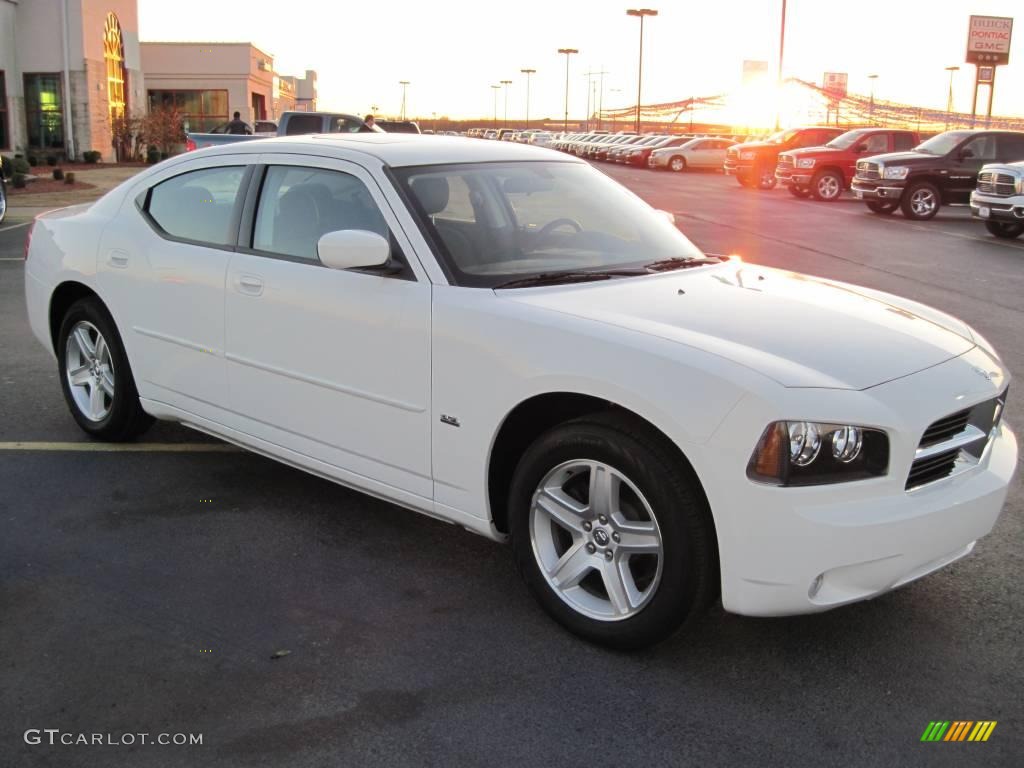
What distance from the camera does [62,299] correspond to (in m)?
5.74

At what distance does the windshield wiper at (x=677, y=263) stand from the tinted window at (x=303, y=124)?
1892 cm

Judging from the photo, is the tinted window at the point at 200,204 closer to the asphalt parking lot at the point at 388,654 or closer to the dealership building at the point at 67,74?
the asphalt parking lot at the point at 388,654

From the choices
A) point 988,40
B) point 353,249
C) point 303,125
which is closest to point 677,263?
point 353,249

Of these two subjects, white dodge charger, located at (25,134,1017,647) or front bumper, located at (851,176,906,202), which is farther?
front bumper, located at (851,176,906,202)

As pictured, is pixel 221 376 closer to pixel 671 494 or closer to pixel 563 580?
pixel 563 580

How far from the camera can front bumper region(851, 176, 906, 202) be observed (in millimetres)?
22172

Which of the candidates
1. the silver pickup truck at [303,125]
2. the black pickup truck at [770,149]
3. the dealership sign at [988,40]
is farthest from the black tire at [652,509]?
the dealership sign at [988,40]

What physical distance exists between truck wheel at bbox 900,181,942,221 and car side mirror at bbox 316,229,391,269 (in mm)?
20624

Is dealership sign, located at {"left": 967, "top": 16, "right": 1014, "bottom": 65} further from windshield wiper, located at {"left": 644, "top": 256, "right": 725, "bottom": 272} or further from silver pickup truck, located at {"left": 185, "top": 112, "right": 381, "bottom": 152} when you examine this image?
windshield wiper, located at {"left": 644, "top": 256, "right": 725, "bottom": 272}

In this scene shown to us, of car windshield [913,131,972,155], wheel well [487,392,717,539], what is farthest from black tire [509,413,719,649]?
car windshield [913,131,972,155]

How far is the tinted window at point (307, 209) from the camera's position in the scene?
14.0ft

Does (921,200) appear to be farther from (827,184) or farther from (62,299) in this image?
(62,299)

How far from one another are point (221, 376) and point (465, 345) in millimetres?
1513

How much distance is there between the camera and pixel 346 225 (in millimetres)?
4281
